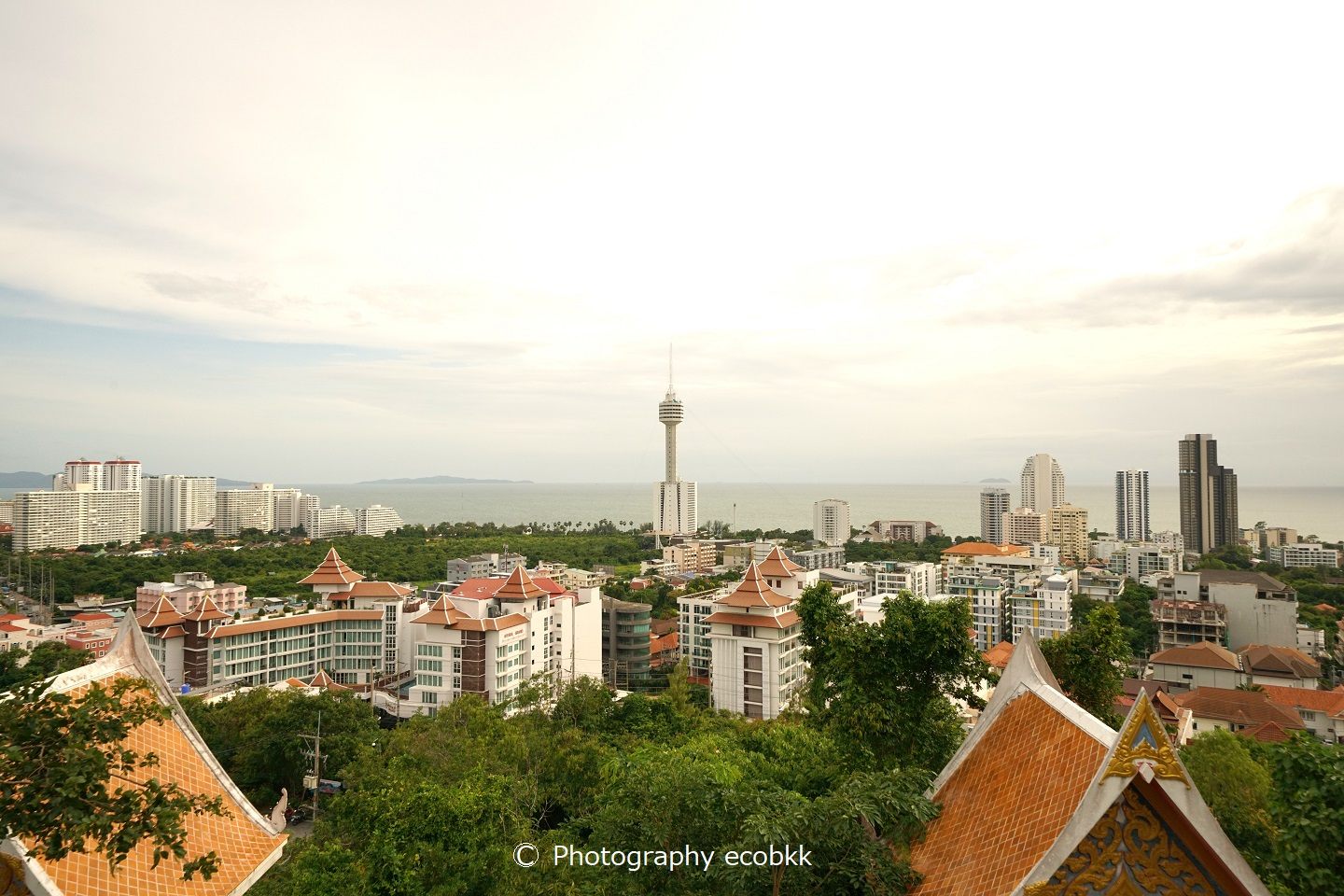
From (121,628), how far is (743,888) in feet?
14.8

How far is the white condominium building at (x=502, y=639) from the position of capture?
904 inches

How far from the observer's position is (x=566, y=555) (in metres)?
60.8

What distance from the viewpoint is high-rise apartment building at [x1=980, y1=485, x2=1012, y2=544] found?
83137 millimetres

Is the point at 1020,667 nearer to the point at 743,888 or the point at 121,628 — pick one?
the point at 743,888

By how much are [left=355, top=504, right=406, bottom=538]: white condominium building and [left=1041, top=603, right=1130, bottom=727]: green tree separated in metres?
94.6

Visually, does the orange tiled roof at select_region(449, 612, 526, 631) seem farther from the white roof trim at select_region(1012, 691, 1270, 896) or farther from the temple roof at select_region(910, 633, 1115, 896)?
the white roof trim at select_region(1012, 691, 1270, 896)

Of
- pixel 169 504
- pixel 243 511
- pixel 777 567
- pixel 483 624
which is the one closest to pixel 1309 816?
pixel 483 624

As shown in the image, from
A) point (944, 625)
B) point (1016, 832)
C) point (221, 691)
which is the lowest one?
point (221, 691)

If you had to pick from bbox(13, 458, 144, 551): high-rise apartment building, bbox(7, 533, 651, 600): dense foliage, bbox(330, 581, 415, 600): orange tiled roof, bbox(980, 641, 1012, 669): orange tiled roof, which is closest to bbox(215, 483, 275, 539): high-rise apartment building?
bbox(13, 458, 144, 551): high-rise apartment building

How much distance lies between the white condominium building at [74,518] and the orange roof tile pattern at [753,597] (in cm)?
7295

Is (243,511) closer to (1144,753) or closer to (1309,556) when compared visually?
(1144,753)

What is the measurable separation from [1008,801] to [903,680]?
9.16ft

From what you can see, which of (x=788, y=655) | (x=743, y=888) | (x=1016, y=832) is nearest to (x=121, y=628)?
(x=743, y=888)

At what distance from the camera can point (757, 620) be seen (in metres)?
23.0
